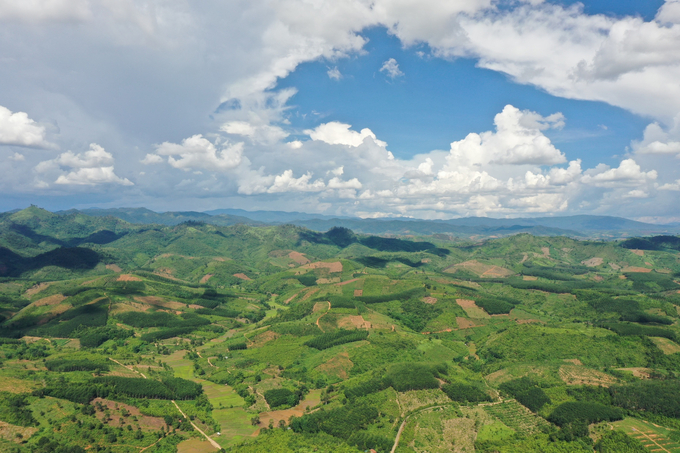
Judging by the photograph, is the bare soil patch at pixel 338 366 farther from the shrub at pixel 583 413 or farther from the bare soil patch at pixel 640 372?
the bare soil patch at pixel 640 372

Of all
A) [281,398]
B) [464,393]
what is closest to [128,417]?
[281,398]

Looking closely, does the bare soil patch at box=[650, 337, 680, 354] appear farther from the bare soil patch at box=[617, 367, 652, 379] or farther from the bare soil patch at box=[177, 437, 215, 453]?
A: the bare soil patch at box=[177, 437, 215, 453]

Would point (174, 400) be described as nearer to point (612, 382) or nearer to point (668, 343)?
point (612, 382)

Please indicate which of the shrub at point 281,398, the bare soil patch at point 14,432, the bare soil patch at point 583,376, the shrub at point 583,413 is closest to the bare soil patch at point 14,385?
the bare soil patch at point 14,432

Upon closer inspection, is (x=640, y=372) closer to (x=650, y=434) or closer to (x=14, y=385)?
(x=650, y=434)

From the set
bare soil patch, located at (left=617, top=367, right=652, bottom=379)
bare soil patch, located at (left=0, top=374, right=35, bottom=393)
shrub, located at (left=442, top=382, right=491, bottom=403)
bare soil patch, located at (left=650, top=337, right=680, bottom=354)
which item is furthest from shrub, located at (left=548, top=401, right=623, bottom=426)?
bare soil patch, located at (left=0, top=374, right=35, bottom=393)
